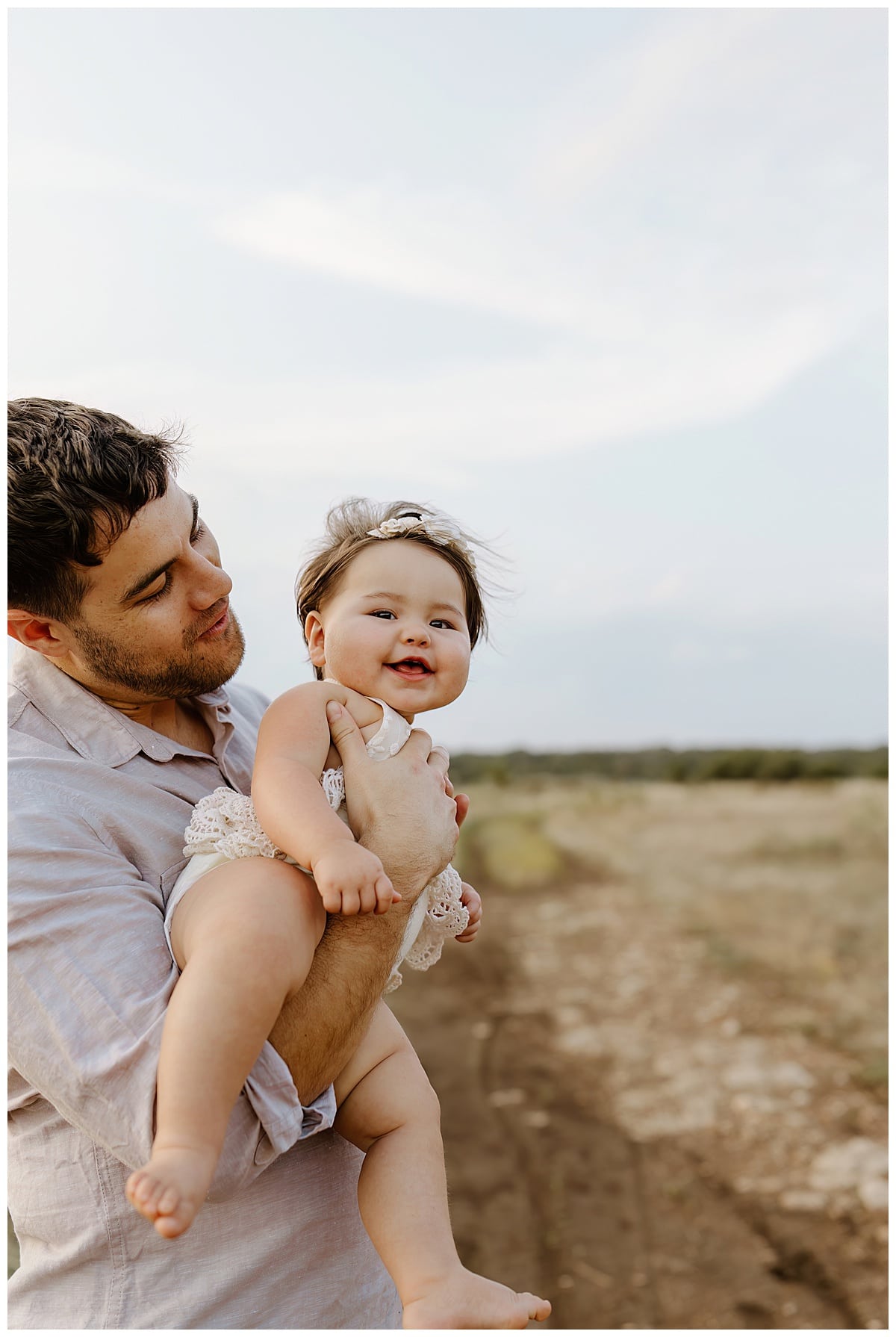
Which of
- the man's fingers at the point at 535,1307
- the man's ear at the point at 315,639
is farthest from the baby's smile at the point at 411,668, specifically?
the man's fingers at the point at 535,1307

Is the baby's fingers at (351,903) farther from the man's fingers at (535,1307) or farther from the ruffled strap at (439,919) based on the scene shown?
the man's fingers at (535,1307)

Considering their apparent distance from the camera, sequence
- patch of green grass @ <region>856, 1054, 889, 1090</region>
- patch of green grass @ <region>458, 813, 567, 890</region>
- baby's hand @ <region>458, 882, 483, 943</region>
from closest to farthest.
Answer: baby's hand @ <region>458, 882, 483, 943</region> < patch of green grass @ <region>856, 1054, 889, 1090</region> < patch of green grass @ <region>458, 813, 567, 890</region>

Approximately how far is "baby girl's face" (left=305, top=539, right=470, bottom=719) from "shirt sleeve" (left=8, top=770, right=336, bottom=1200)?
0.77 meters

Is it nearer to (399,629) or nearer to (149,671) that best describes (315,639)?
(399,629)

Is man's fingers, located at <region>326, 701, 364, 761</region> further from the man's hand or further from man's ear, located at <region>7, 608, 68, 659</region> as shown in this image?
man's ear, located at <region>7, 608, 68, 659</region>

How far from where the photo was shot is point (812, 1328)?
718cm

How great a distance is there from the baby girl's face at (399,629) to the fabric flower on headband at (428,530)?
0.03m

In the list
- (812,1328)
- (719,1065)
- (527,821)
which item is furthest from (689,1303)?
(527,821)

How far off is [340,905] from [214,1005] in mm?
282

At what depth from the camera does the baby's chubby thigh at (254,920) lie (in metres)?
1.83

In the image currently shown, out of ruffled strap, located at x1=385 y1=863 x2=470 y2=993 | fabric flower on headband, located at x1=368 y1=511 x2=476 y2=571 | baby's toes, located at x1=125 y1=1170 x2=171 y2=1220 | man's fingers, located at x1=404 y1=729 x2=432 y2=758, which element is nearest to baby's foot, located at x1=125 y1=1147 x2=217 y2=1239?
baby's toes, located at x1=125 y1=1170 x2=171 y2=1220

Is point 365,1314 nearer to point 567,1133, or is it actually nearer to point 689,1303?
point 689,1303

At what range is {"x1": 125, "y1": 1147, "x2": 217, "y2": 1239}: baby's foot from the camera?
159cm

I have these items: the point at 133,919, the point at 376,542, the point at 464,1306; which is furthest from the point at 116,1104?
the point at 376,542
